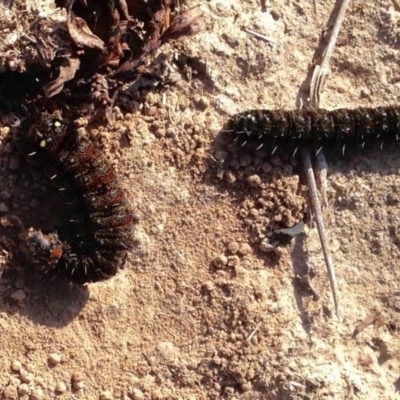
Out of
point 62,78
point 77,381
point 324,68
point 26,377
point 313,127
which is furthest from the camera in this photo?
point 324,68

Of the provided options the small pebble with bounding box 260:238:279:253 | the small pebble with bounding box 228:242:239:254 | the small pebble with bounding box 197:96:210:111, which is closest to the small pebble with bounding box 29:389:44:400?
the small pebble with bounding box 228:242:239:254

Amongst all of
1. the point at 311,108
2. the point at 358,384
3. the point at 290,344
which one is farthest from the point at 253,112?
the point at 358,384

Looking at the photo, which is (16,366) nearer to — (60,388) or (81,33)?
(60,388)

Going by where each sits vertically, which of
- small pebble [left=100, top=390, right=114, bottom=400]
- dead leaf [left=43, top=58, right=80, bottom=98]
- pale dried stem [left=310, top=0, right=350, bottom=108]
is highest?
dead leaf [left=43, top=58, right=80, bottom=98]

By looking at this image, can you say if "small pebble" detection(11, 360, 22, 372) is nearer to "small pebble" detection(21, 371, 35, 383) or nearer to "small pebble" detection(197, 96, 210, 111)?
"small pebble" detection(21, 371, 35, 383)

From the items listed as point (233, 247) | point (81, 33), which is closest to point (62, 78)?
point (81, 33)

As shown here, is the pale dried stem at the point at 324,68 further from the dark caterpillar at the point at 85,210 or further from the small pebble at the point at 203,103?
the dark caterpillar at the point at 85,210
